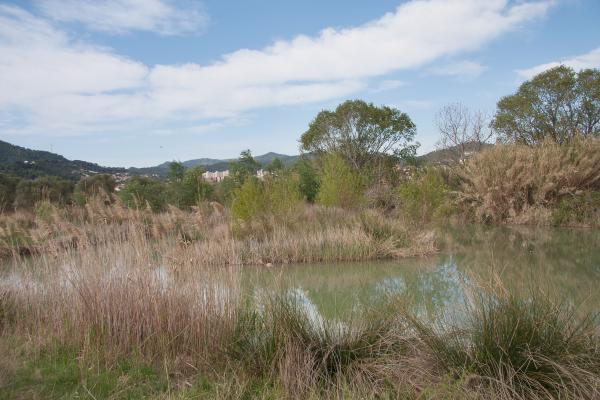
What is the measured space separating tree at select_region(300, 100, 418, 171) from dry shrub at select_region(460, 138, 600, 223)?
6.52m

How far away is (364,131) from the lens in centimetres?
2292

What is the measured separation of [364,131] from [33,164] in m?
19.1

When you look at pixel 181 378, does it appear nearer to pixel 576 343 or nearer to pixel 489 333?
pixel 489 333

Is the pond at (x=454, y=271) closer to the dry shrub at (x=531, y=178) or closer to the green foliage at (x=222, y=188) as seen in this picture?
the dry shrub at (x=531, y=178)

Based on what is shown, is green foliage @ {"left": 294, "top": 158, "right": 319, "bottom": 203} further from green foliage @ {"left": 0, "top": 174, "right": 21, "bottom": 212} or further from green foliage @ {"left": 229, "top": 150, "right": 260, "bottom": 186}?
green foliage @ {"left": 0, "top": 174, "right": 21, "bottom": 212}

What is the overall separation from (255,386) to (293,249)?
670 centimetres

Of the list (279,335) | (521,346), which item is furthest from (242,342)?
(521,346)

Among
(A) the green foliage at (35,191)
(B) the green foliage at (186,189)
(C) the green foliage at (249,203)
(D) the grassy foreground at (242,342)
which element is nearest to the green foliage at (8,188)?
(A) the green foliage at (35,191)

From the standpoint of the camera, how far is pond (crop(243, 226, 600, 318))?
17.2 ft

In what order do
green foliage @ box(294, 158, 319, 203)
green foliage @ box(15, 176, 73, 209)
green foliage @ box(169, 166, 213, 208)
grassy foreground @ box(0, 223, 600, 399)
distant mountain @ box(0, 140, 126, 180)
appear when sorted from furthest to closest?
1. distant mountain @ box(0, 140, 126, 180)
2. green foliage @ box(294, 158, 319, 203)
3. green foliage @ box(15, 176, 73, 209)
4. green foliage @ box(169, 166, 213, 208)
5. grassy foreground @ box(0, 223, 600, 399)

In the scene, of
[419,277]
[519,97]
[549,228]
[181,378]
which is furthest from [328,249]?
[519,97]

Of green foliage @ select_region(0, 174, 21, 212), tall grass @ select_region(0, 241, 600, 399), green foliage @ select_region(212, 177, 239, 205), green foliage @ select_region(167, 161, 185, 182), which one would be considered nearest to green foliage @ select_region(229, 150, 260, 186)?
green foliage @ select_region(212, 177, 239, 205)

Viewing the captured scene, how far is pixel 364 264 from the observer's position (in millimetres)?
9383

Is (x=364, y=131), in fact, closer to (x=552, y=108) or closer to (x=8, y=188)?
(x=552, y=108)
